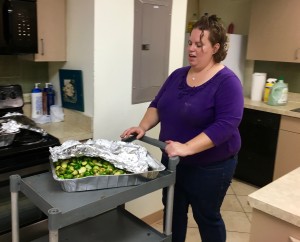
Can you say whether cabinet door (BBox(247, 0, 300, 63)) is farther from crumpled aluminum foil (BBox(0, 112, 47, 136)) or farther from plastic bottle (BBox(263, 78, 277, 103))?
crumpled aluminum foil (BBox(0, 112, 47, 136))

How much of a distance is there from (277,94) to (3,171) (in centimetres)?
238

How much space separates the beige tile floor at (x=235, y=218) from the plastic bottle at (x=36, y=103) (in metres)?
1.17

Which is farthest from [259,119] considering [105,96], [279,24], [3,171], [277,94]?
[3,171]

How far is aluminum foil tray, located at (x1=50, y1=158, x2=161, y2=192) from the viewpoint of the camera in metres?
1.22

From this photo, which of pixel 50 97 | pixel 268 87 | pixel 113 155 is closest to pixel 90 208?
pixel 113 155

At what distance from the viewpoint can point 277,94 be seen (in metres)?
3.01

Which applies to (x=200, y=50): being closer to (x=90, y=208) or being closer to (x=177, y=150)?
(x=177, y=150)

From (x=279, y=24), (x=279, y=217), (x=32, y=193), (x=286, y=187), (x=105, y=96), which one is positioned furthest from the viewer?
(x=279, y=24)

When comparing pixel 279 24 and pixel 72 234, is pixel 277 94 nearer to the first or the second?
pixel 279 24

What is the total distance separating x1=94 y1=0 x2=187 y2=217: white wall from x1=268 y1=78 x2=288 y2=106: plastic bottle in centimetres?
132

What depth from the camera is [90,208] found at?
115 centimetres

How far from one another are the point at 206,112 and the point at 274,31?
192 cm

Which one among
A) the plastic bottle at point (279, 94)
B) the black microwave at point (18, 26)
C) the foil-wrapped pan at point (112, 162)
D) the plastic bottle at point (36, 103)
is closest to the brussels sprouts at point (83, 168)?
the foil-wrapped pan at point (112, 162)

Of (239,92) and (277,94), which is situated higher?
(239,92)
